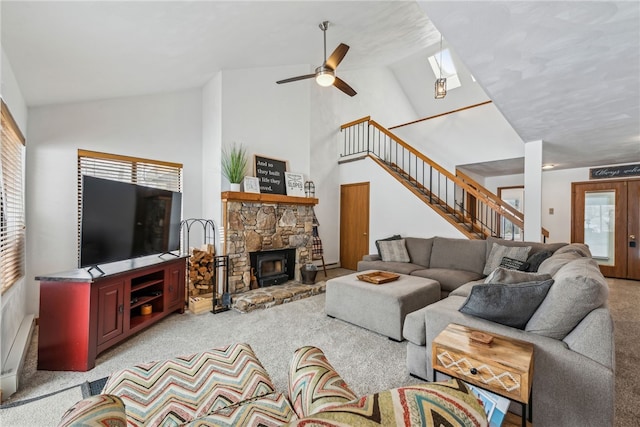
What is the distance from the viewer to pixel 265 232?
466 centimetres

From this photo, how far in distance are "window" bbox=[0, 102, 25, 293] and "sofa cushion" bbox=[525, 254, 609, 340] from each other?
3861 mm

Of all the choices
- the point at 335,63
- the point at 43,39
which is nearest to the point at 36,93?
the point at 43,39

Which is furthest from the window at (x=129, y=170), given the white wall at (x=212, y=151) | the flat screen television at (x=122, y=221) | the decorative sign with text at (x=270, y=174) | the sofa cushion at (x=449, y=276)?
the sofa cushion at (x=449, y=276)

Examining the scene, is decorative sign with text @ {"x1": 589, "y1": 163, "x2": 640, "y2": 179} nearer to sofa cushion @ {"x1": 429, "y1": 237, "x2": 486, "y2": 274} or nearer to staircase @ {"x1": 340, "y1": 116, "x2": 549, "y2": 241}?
staircase @ {"x1": 340, "y1": 116, "x2": 549, "y2": 241}

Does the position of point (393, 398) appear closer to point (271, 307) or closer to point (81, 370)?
point (81, 370)

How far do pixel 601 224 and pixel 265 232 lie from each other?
7.03m

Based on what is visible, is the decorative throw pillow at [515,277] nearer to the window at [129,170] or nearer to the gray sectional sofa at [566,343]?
the gray sectional sofa at [566,343]

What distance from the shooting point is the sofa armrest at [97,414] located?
28.8 inches

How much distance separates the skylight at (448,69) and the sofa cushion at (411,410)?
838 centimetres

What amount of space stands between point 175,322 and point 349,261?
158 inches

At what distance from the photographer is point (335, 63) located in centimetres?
357

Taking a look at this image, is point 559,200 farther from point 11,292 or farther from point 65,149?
point 11,292

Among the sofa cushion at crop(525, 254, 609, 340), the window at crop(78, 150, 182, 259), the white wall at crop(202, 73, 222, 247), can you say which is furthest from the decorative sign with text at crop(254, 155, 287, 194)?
the sofa cushion at crop(525, 254, 609, 340)

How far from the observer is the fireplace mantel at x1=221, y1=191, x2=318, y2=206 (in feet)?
13.6
